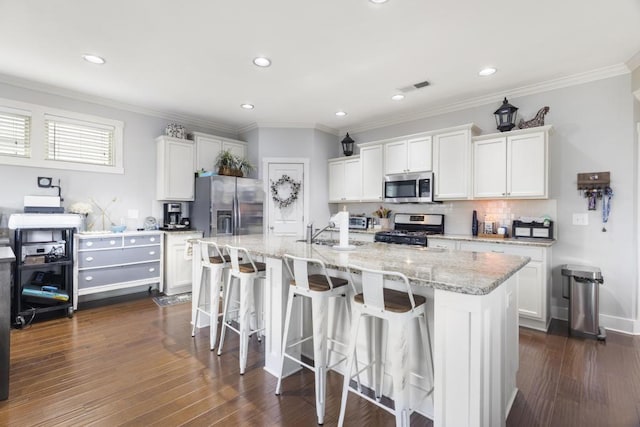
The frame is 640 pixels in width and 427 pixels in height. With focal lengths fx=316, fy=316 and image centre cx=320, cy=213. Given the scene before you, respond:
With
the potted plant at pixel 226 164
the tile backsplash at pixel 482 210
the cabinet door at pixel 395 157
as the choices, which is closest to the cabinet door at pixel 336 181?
the tile backsplash at pixel 482 210

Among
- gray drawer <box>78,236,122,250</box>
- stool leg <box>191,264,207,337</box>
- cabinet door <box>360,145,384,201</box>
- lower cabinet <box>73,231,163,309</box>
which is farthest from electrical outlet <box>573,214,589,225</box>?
gray drawer <box>78,236,122,250</box>

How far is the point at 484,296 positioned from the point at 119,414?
216 centimetres

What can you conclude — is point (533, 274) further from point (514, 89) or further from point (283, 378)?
point (283, 378)

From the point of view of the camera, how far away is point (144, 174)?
462cm

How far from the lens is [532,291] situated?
3219 millimetres

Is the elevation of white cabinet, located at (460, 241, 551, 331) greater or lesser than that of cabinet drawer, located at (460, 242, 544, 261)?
lesser

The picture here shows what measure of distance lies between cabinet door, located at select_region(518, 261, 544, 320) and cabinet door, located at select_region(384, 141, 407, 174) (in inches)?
78.4

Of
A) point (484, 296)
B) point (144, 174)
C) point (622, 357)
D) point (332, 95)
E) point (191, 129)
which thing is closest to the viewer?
point (484, 296)

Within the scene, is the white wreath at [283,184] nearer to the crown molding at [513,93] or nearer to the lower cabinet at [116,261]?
the crown molding at [513,93]

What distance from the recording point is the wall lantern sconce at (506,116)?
3.67 meters

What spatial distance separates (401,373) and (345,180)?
13.4 feet

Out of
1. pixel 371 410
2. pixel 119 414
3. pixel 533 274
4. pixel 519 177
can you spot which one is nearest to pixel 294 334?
pixel 371 410

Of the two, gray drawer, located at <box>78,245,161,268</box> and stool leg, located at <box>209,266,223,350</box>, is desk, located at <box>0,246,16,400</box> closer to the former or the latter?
stool leg, located at <box>209,266,223,350</box>

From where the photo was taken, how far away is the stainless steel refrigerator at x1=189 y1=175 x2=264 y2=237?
461cm
